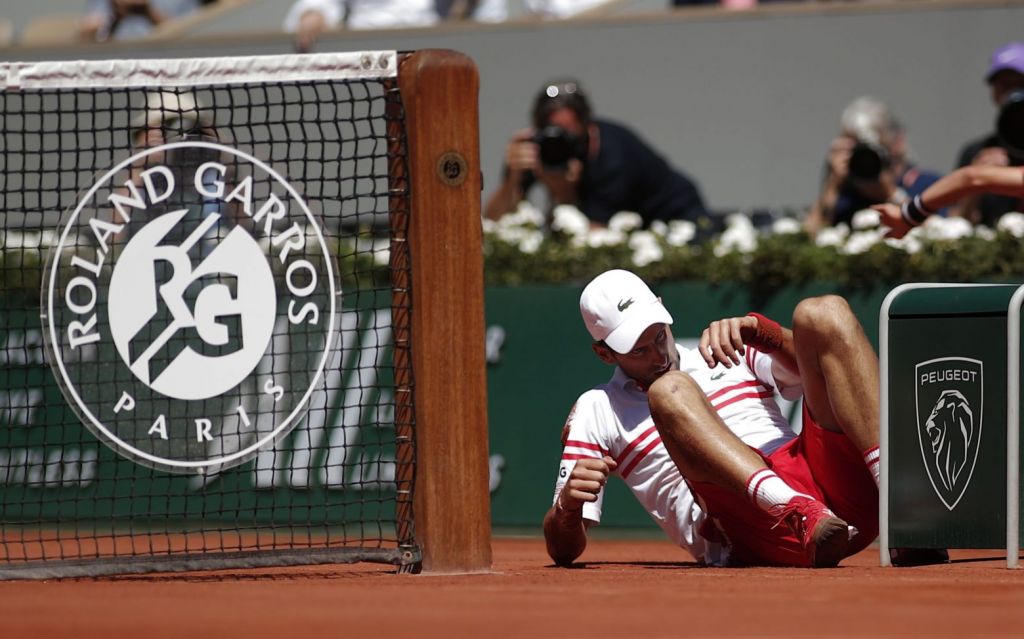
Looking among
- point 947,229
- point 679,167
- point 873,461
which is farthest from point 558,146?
point 873,461

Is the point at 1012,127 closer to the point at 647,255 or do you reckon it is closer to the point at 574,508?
the point at 647,255

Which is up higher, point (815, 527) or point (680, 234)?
point (680, 234)

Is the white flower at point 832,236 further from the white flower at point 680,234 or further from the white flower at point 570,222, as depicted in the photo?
the white flower at point 570,222

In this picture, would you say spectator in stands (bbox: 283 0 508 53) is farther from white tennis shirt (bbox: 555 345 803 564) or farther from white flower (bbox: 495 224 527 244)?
white tennis shirt (bbox: 555 345 803 564)

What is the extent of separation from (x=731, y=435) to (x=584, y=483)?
0.48 m

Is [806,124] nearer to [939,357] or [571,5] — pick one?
[571,5]

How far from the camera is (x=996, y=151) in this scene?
881 cm

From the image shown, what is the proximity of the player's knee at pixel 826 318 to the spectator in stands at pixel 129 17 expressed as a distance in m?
7.84

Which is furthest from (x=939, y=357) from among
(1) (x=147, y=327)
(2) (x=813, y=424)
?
(1) (x=147, y=327)

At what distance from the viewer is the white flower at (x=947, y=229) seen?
8367 mm

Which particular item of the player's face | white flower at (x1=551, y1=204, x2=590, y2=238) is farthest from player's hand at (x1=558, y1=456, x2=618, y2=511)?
white flower at (x1=551, y1=204, x2=590, y2=238)

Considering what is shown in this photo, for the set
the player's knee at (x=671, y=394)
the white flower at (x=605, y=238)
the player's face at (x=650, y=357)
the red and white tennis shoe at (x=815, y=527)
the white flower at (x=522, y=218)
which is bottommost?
the red and white tennis shoe at (x=815, y=527)

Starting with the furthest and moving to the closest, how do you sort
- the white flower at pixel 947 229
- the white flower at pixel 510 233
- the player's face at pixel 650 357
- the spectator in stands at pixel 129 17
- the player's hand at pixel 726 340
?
the spectator in stands at pixel 129 17 < the white flower at pixel 510 233 < the white flower at pixel 947 229 < the player's face at pixel 650 357 < the player's hand at pixel 726 340

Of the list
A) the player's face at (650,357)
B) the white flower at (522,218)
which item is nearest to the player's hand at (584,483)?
the player's face at (650,357)
